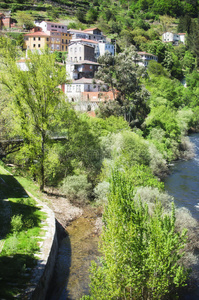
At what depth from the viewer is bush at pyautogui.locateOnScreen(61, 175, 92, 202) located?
24.7m

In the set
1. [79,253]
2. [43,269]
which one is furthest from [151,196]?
[43,269]

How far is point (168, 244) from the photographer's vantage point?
10203mm

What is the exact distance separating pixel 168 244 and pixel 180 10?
185 metres

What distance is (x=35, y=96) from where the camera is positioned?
2267 cm

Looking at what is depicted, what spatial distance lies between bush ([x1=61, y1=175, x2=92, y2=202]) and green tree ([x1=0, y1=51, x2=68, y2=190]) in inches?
95.0

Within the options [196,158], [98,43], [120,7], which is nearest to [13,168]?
[196,158]

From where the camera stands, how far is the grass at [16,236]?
11555 millimetres

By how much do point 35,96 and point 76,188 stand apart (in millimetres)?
8581

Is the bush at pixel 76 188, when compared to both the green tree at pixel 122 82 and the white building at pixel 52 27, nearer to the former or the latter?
the green tree at pixel 122 82

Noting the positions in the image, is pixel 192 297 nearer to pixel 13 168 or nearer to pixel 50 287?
pixel 50 287

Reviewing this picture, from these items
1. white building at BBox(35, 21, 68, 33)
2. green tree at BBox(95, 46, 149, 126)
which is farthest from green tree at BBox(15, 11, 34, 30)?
green tree at BBox(95, 46, 149, 126)

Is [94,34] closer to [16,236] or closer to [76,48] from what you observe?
[76,48]

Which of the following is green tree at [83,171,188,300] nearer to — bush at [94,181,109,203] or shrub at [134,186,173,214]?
shrub at [134,186,173,214]

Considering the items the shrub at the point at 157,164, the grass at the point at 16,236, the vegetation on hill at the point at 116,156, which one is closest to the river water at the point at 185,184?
the shrub at the point at 157,164
